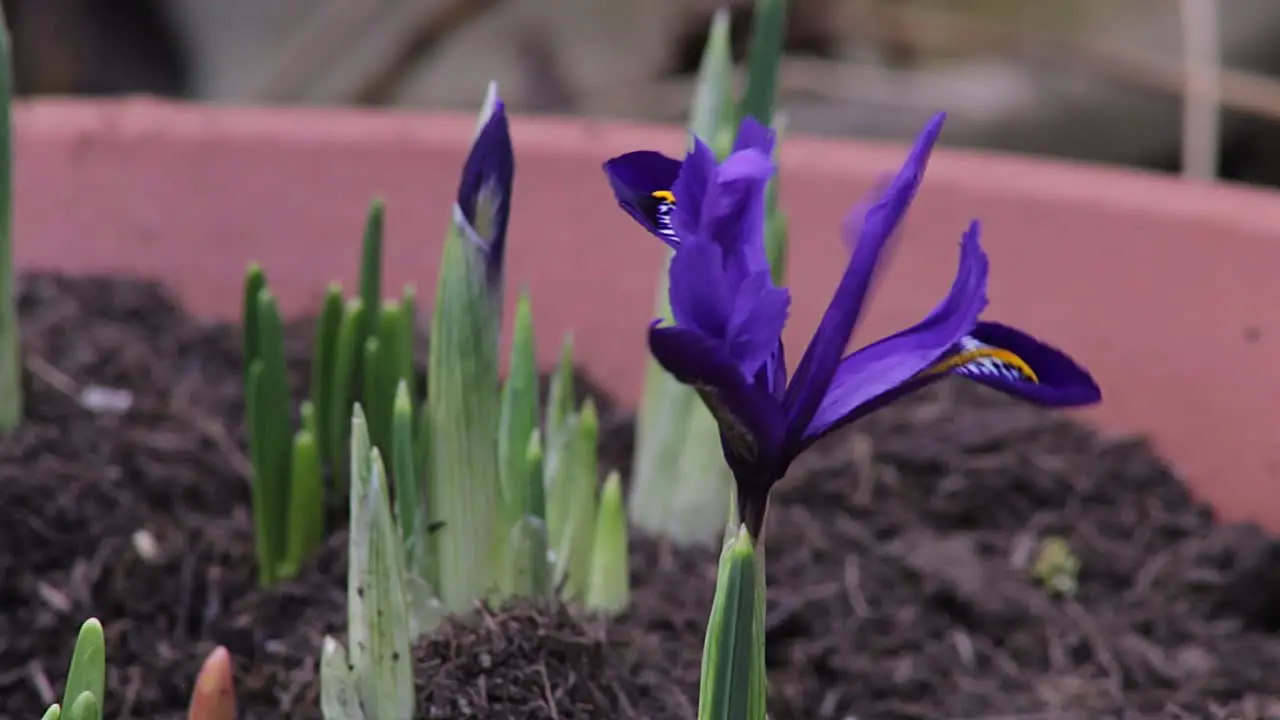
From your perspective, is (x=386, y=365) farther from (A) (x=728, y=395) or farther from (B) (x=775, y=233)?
(A) (x=728, y=395)

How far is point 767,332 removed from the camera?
0.40 m

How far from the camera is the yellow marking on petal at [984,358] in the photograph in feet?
1.45

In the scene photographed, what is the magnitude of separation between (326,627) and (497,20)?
155 cm

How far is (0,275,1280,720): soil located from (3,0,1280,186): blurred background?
2.44 ft

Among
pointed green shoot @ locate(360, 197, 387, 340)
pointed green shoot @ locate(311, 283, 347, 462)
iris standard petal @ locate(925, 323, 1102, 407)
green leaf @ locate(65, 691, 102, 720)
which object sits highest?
pointed green shoot @ locate(360, 197, 387, 340)

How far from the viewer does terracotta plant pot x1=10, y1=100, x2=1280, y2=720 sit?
0.81 m

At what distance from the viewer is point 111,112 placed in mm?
1296

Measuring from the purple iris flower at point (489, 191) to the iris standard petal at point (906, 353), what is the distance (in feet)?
0.74

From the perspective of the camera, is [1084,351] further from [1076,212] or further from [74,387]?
[74,387]

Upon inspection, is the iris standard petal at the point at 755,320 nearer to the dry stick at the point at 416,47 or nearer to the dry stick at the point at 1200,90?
the dry stick at the point at 1200,90

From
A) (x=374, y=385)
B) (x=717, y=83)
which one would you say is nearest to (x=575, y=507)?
(x=374, y=385)

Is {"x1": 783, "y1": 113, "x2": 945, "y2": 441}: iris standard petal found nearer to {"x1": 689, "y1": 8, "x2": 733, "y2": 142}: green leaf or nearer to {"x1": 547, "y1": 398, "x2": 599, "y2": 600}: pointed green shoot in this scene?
{"x1": 547, "y1": 398, "x2": 599, "y2": 600}: pointed green shoot

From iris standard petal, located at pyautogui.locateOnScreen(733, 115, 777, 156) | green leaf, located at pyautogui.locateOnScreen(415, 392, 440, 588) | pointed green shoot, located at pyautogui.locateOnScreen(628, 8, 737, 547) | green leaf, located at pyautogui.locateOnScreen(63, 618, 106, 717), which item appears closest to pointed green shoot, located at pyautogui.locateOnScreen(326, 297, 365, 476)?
green leaf, located at pyautogui.locateOnScreen(415, 392, 440, 588)

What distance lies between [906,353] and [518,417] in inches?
12.1
